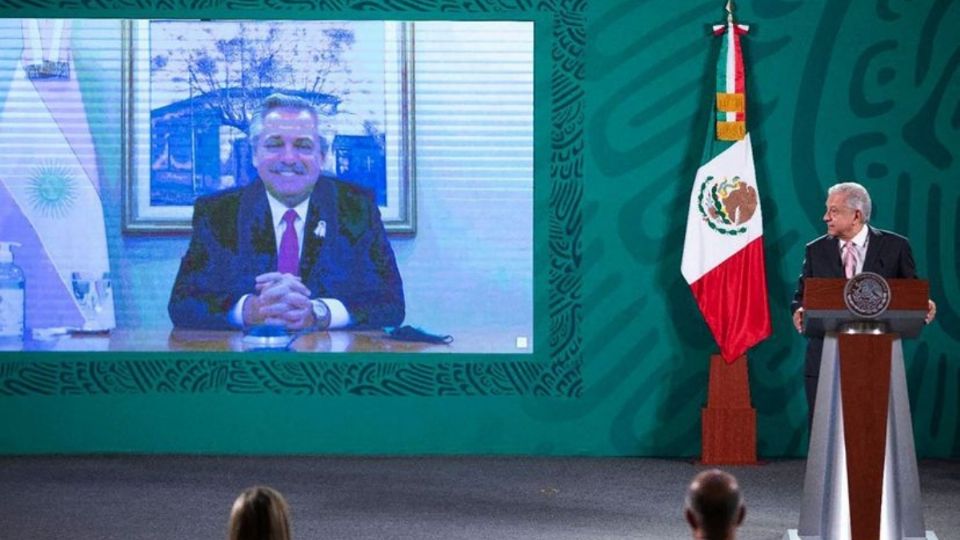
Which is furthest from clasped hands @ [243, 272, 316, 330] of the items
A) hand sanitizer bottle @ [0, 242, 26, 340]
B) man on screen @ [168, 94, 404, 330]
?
hand sanitizer bottle @ [0, 242, 26, 340]

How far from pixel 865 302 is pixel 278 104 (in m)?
4.20

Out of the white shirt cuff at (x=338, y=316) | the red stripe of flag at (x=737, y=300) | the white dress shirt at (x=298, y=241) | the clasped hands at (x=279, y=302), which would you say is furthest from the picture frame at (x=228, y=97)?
the red stripe of flag at (x=737, y=300)

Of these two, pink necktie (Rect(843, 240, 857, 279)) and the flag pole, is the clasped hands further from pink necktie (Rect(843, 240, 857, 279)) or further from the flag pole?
pink necktie (Rect(843, 240, 857, 279))

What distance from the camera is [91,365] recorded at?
339 inches

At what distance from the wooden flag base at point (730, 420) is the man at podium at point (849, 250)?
6.69ft

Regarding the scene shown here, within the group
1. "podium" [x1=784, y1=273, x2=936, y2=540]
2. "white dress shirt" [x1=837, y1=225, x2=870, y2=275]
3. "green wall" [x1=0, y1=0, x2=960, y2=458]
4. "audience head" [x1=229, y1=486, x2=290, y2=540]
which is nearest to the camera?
"audience head" [x1=229, y1=486, x2=290, y2=540]

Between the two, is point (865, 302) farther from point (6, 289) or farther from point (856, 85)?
point (6, 289)

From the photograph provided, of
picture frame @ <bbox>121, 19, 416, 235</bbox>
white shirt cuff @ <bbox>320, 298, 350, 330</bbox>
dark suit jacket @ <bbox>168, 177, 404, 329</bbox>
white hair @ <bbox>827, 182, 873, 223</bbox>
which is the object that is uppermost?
picture frame @ <bbox>121, 19, 416, 235</bbox>

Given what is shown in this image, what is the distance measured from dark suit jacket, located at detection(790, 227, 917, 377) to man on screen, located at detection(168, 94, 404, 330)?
2.95 metres

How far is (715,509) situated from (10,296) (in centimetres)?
626

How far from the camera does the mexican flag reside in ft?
27.4

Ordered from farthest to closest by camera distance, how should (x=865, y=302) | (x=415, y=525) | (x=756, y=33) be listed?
(x=756, y=33) < (x=415, y=525) < (x=865, y=302)

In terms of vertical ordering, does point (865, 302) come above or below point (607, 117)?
below

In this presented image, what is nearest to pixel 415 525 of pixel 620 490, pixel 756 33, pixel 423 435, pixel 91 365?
pixel 620 490
